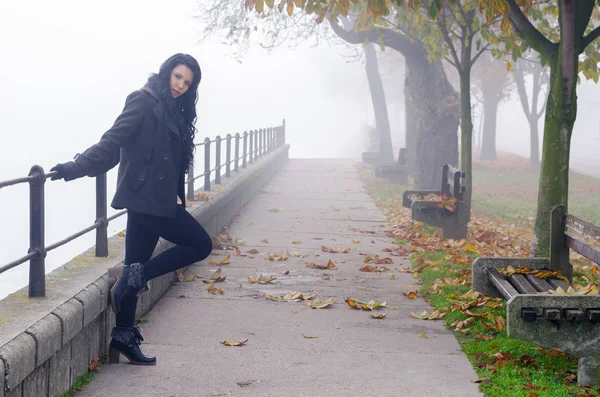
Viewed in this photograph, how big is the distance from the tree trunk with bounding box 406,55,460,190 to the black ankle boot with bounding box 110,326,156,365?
1423 centimetres

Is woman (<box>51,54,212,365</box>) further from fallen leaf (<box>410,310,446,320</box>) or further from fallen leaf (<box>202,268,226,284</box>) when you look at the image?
fallen leaf (<box>202,268,226,284</box>)

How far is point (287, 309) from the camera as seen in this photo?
776cm

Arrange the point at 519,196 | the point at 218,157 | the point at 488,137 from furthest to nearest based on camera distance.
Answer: the point at 488,137 → the point at 519,196 → the point at 218,157

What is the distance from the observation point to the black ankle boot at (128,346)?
570 cm

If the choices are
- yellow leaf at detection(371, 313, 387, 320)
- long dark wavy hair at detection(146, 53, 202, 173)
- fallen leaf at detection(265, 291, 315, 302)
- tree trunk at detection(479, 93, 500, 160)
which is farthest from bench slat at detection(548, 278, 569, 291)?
tree trunk at detection(479, 93, 500, 160)

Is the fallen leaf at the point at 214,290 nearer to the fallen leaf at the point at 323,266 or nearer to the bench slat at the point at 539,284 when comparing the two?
the fallen leaf at the point at 323,266

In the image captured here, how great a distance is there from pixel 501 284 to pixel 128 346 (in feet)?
9.14

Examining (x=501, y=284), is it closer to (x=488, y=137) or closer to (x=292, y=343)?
(x=292, y=343)

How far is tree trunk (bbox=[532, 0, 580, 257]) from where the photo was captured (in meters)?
8.91

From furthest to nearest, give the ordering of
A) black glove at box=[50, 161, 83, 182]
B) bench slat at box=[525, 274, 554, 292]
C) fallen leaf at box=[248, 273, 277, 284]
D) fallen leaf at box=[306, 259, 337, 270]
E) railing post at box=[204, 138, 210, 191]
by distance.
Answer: railing post at box=[204, 138, 210, 191] → fallen leaf at box=[306, 259, 337, 270] → fallen leaf at box=[248, 273, 277, 284] → bench slat at box=[525, 274, 554, 292] → black glove at box=[50, 161, 83, 182]

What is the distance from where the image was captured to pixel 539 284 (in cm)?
661

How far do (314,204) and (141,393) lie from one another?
1283cm

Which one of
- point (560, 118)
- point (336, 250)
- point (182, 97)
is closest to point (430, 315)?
point (560, 118)

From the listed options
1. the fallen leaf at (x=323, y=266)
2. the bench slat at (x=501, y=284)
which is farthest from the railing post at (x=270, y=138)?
the bench slat at (x=501, y=284)
